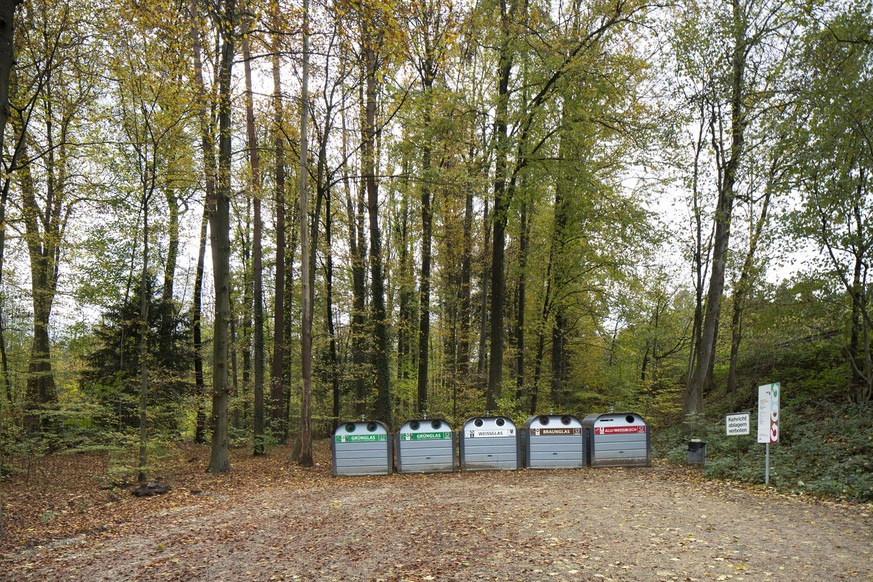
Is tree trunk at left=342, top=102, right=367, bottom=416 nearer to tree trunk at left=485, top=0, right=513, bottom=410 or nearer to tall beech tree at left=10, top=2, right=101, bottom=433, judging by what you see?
tree trunk at left=485, top=0, right=513, bottom=410

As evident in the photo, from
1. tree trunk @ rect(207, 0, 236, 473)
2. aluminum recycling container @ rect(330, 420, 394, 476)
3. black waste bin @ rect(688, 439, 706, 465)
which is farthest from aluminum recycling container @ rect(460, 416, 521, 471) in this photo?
tree trunk @ rect(207, 0, 236, 473)

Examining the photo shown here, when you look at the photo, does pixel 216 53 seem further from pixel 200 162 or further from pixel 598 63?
pixel 598 63

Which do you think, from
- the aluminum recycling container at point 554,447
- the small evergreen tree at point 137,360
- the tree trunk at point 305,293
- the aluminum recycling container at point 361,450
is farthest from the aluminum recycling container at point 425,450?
the small evergreen tree at point 137,360

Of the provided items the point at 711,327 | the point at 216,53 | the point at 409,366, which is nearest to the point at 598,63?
the point at 711,327

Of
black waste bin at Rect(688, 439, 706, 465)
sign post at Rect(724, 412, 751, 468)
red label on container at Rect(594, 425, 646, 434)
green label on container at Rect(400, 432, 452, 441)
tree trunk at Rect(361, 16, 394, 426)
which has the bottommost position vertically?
black waste bin at Rect(688, 439, 706, 465)

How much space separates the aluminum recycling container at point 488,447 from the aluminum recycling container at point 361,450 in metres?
1.61

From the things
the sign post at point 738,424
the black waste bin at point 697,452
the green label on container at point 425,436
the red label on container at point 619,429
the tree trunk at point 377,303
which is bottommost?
the black waste bin at point 697,452

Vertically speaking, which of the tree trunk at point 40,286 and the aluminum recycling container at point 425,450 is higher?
the tree trunk at point 40,286

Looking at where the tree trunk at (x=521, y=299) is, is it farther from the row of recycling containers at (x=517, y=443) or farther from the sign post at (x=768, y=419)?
the sign post at (x=768, y=419)

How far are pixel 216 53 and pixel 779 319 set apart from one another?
43.2ft

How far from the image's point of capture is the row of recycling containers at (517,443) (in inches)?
437

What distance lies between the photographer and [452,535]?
19.0 ft

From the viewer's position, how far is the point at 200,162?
1205 centimetres

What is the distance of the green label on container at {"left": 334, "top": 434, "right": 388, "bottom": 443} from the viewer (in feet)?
35.7
